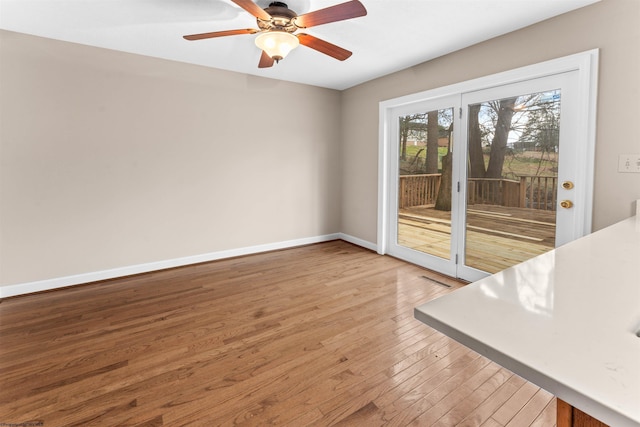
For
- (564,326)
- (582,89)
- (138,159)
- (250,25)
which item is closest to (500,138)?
(582,89)

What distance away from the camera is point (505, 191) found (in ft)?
9.75

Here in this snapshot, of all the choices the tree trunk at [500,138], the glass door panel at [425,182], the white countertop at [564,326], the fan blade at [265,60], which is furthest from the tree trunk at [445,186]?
the white countertop at [564,326]

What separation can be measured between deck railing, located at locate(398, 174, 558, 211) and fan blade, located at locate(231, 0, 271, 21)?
95.7 inches

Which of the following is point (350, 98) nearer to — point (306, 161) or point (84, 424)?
point (306, 161)

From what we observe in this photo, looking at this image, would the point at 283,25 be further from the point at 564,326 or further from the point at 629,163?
the point at 629,163

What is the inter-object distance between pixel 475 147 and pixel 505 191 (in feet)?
1.75

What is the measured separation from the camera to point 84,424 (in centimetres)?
153

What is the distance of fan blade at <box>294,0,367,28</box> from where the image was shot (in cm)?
191

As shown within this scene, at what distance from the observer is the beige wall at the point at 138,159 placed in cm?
303

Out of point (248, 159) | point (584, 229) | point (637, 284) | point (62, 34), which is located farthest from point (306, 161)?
point (637, 284)

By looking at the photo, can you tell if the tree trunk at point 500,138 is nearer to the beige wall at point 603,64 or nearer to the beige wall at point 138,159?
the beige wall at point 603,64

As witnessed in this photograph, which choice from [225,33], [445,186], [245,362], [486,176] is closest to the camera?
[245,362]

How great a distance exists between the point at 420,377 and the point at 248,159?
3343 millimetres

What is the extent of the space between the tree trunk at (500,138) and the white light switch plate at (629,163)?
84 centimetres
